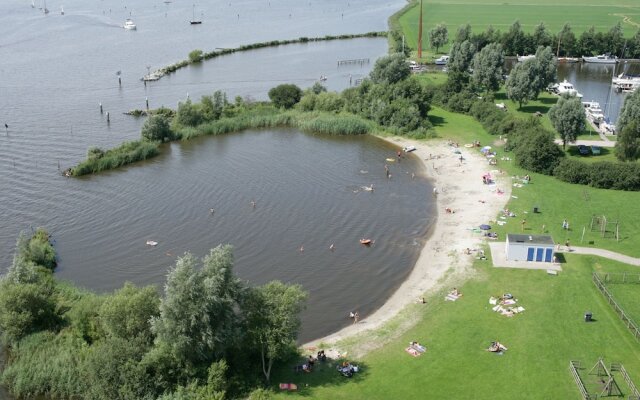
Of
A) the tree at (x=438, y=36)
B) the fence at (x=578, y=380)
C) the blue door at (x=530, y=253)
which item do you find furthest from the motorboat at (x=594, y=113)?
the fence at (x=578, y=380)

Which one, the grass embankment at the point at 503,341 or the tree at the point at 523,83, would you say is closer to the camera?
the grass embankment at the point at 503,341

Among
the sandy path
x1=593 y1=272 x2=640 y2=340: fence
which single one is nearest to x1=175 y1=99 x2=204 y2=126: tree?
the sandy path

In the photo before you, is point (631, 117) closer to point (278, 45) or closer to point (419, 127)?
point (419, 127)

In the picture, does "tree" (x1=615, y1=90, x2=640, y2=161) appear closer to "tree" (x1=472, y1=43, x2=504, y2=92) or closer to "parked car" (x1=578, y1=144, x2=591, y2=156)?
"parked car" (x1=578, y1=144, x2=591, y2=156)

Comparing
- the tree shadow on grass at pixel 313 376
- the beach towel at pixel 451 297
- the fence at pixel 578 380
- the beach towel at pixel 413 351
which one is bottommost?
the tree shadow on grass at pixel 313 376

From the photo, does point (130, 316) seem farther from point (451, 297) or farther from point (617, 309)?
point (617, 309)

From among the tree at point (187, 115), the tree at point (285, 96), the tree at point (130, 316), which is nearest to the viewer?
the tree at point (130, 316)

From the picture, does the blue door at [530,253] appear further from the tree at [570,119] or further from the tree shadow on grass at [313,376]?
the tree at [570,119]

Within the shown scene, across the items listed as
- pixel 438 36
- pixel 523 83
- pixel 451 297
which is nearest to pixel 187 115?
pixel 523 83
